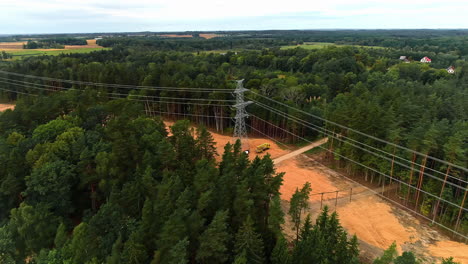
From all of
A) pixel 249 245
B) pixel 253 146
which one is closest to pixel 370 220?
pixel 249 245

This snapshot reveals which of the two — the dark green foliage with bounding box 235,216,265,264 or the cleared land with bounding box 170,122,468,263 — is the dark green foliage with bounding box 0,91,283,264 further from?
the cleared land with bounding box 170,122,468,263

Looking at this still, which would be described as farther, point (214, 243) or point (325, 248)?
point (325, 248)

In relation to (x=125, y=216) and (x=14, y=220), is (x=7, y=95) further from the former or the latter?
(x=125, y=216)

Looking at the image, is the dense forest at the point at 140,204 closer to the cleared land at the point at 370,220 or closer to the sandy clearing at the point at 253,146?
the cleared land at the point at 370,220

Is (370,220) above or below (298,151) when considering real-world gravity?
below

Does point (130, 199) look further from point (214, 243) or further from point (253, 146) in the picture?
point (253, 146)

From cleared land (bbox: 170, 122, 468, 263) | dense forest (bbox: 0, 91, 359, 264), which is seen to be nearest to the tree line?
cleared land (bbox: 170, 122, 468, 263)

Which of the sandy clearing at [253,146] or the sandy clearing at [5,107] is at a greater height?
the sandy clearing at [5,107]

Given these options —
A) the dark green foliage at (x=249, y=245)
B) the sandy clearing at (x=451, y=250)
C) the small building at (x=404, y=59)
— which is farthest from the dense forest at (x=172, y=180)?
the small building at (x=404, y=59)

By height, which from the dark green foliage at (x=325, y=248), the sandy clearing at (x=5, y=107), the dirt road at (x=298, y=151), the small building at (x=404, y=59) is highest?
the small building at (x=404, y=59)

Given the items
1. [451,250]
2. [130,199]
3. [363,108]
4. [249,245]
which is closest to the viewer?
[249,245]
